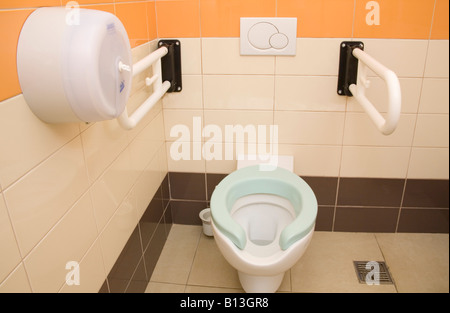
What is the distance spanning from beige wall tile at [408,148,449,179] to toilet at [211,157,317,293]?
58cm

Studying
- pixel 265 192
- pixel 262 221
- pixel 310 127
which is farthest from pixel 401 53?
pixel 262 221

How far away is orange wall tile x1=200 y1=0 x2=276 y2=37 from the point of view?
1.62m

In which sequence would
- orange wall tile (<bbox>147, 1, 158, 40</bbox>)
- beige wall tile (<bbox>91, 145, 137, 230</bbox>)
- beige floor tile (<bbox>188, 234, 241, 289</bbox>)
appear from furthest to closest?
beige floor tile (<bbox>188, 234, 241, 289</bbox>), orange wall tile (<bbox>147, 1, 158, 40</bbox>), beige wall tile (<bbox>91, 145, 137, 230</bbox>)

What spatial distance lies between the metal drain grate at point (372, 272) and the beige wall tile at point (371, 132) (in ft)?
1.82

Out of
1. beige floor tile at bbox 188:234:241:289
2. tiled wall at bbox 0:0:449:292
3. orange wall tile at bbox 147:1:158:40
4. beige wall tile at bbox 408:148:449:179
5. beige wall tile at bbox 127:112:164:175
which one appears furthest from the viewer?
beige wall tile at bbox 408:148:449:179

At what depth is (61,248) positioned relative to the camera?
1002mm

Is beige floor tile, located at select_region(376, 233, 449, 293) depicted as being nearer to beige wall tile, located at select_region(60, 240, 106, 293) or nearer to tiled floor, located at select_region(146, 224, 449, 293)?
tiled floor, located at select_region(146, 224, 449, 293)

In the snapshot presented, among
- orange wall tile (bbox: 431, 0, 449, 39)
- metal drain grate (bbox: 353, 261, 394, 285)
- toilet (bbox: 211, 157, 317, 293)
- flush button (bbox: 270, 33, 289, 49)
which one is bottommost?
metal drain grate (bbox: 353, 261, 394, 285)

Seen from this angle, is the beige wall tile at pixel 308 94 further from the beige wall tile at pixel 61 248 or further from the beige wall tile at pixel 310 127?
the beige wall tile at pixel 61 248

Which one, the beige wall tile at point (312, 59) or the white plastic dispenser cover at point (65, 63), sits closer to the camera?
the white plastic dispenser cover at point (65, 63)

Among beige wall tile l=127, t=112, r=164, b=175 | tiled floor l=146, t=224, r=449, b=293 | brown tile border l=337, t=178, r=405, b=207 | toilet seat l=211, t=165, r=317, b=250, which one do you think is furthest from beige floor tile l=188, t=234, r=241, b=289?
brown tile border l=337, t=178, r=405, b=207

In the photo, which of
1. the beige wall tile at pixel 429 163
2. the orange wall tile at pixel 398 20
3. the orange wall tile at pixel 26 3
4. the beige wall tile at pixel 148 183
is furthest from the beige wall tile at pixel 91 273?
the beige wall tile at pixel 429 163

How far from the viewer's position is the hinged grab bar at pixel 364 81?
1110 mm
